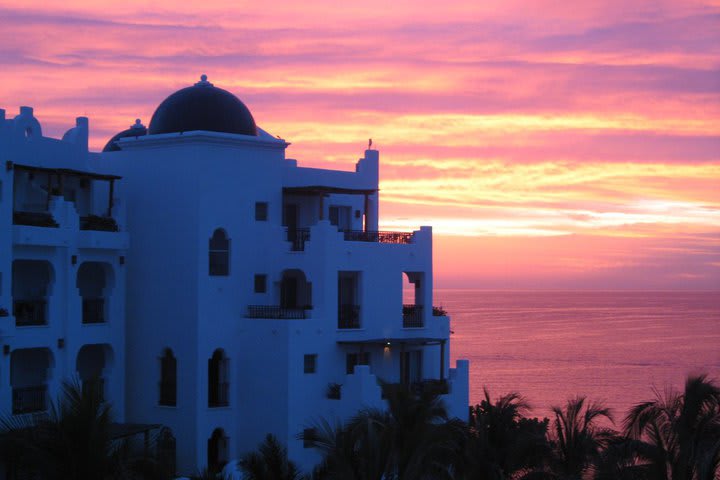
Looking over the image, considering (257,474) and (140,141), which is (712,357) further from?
(257,474)

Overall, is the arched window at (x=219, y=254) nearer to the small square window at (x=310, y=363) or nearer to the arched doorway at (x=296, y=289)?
the arched doorway at (x=296, y=289)

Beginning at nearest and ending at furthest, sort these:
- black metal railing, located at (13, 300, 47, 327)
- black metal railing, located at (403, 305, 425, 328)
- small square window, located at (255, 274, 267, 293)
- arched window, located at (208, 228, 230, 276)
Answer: black metal railing, located at (13, 300, 47, 327)
arched window, located at (208, 228, 230, 276)
small square window, located at (255, 274, 267, 293)
black metal railing, located at (403, 305, 425, 328)

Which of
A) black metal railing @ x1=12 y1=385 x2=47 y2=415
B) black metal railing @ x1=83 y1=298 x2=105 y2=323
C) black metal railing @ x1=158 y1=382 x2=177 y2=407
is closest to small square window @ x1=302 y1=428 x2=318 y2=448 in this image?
black metal railing @ x1=158 y1=382 x2=177 y2=407

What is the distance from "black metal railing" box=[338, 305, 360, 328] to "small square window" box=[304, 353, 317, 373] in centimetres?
200

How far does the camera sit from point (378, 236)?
44.8 meters

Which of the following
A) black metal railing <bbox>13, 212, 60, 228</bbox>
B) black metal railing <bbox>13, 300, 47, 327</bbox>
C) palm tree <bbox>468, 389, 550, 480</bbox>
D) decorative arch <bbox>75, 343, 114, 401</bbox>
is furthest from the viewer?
decorative arch <bbox>75, 343, 114, 401</bbox>

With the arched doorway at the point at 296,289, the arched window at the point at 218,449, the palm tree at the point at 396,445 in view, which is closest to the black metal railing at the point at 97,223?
the arched doorway at the point at 296,289

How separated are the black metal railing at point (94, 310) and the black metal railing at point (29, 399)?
318 cm

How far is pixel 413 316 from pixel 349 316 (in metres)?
3.27

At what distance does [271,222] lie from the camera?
43062 millimetres

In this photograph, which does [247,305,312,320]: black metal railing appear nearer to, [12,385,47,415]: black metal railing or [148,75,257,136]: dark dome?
[148,75,257,136]: dark dome

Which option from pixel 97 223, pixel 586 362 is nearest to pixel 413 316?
pixel 97 223

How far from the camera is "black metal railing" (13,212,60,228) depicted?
37.2m

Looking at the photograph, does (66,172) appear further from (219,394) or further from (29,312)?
(219,394)
